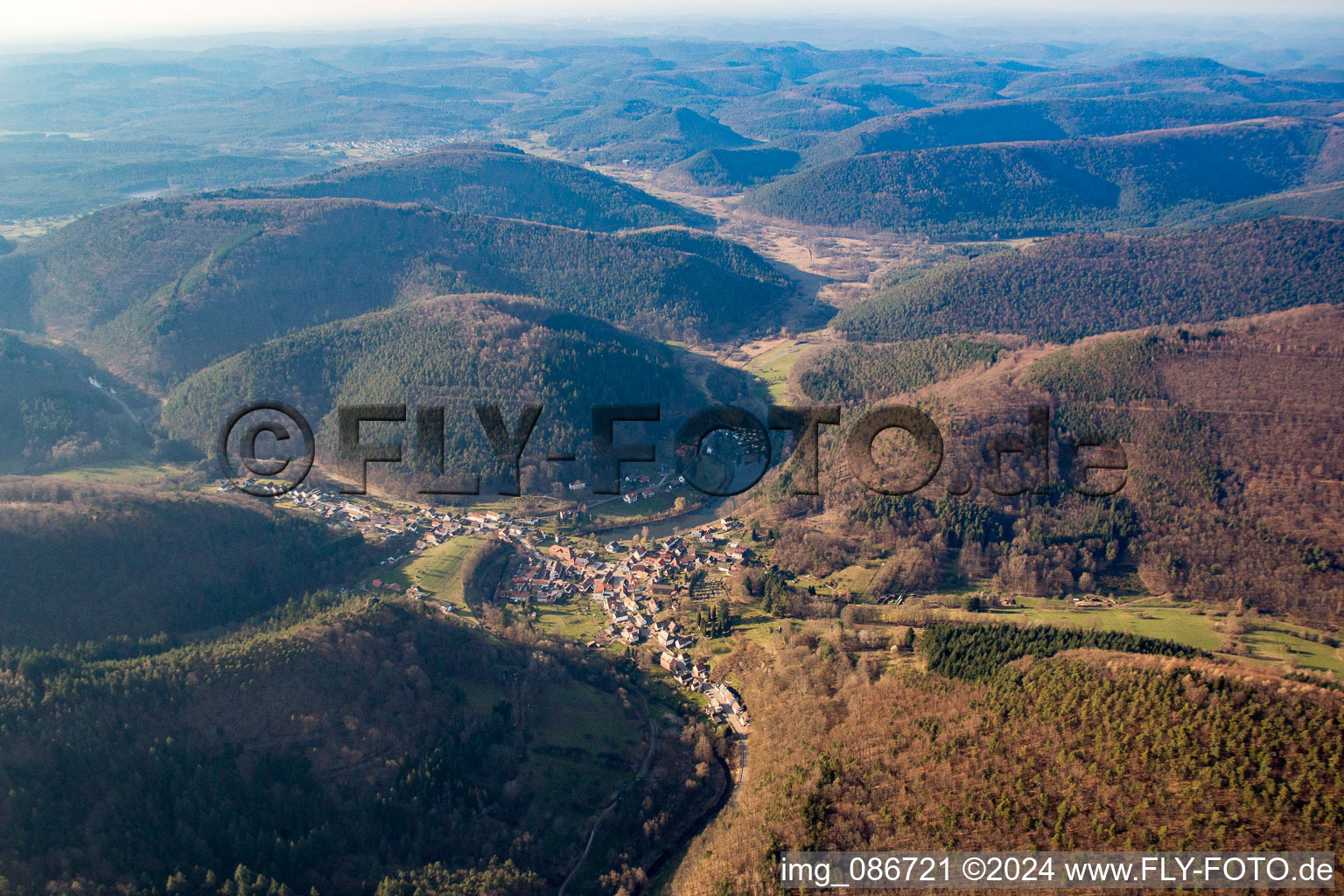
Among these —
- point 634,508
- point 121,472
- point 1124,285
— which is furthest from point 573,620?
point 1124,285

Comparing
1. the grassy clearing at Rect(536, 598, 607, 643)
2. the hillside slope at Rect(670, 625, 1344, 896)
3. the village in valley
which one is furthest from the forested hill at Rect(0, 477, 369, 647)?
the hillside slope at Rect(670, 625, 1344, 896)

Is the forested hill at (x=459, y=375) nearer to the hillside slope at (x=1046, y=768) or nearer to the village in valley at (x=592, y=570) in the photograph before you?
the village in valley at (x=592, y=570)

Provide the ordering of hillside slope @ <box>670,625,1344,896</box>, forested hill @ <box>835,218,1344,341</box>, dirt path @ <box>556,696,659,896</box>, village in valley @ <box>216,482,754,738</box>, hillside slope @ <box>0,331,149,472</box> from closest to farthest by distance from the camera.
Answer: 1. hillside slope @ <box>670,625,1344,896</box>
2. dirt path @ <box>556,696,659,896</box>
3. village in valley @ <box>216,482,754,738</box>
4. hillside slope @ <box>0,331,149,472</box>
5. forested hill @ <box>835,218,1344,341</box>

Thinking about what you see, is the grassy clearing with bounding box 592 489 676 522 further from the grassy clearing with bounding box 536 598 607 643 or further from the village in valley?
the grassy clearing with bounding box 536 598 607 643

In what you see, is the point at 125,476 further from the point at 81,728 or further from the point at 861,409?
the point at 861,409

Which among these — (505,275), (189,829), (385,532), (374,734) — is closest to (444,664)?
(374,734)
